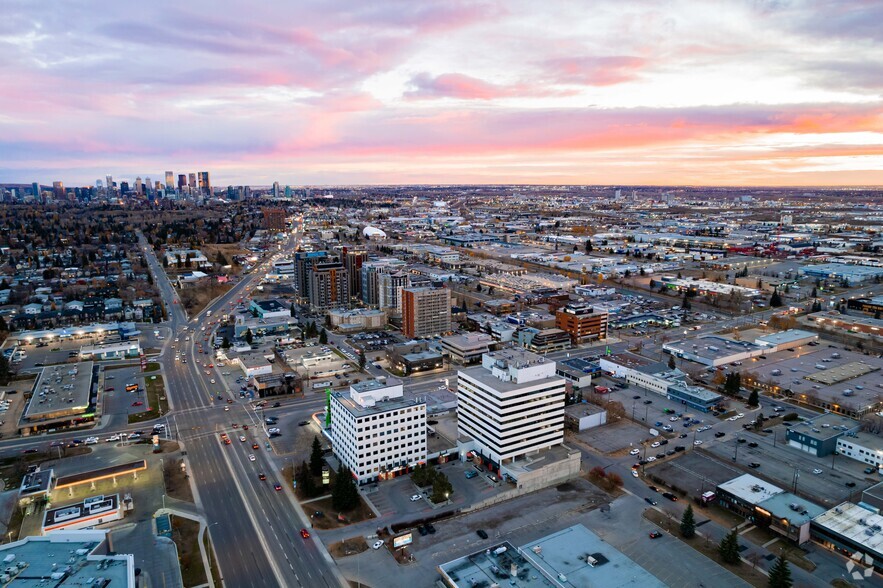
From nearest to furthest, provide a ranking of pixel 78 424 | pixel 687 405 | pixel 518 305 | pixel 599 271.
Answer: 1. pixel 78 424
2. pixel 687 405
3. pixel 518 305
4. pixel 599 271

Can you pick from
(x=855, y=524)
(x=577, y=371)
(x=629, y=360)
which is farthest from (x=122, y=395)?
(x=855, y=524)

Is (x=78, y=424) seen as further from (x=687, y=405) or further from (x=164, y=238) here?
(x=164, y=238)

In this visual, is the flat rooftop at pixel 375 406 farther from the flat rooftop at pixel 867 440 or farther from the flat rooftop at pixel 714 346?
the flat rooftop at pixel 714 346

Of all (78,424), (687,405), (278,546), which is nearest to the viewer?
(278,546)

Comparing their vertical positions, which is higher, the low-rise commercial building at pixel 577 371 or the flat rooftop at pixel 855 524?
the low-rise commercial building at pixel 577 371

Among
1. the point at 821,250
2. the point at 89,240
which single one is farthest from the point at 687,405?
the point at 89,240

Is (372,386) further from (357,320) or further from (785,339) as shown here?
(785,339)

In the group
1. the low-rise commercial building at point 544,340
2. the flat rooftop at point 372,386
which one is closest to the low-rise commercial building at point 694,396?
the low-rise commercial building at point 544,340
